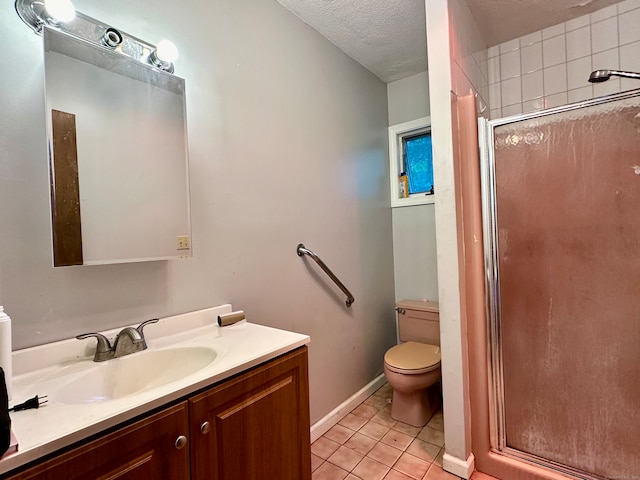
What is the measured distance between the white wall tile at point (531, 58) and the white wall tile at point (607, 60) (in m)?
0.29

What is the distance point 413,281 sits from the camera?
2.60m

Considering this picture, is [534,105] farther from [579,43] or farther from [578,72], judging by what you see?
[579,43]

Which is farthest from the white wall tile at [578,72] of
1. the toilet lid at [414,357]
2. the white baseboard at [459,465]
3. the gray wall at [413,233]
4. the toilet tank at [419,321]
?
the white baseboard at [459,465]

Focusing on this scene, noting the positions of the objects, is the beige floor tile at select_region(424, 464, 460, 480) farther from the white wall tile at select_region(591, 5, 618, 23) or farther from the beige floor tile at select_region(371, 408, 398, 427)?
the white wall tile at select_region(591, 5, 618, 23)

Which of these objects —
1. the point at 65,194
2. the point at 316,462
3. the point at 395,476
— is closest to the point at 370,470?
the point at 395,476

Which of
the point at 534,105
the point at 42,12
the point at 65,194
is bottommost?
the point at 65,194

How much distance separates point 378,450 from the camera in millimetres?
1758

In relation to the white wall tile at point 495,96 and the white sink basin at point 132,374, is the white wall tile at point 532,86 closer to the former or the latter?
the white wall tile at point 495,96

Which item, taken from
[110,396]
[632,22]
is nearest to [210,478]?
[110,396]

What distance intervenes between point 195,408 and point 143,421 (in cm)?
13

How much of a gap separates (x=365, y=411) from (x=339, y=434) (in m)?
0.31

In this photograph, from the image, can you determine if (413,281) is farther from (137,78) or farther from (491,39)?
(137,78)

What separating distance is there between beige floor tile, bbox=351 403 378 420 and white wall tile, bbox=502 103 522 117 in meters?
2.29

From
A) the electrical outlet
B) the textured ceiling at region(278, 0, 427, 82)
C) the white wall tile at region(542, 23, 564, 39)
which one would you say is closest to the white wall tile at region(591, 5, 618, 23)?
the white wall tile at region(542, 23, 564, 39)
